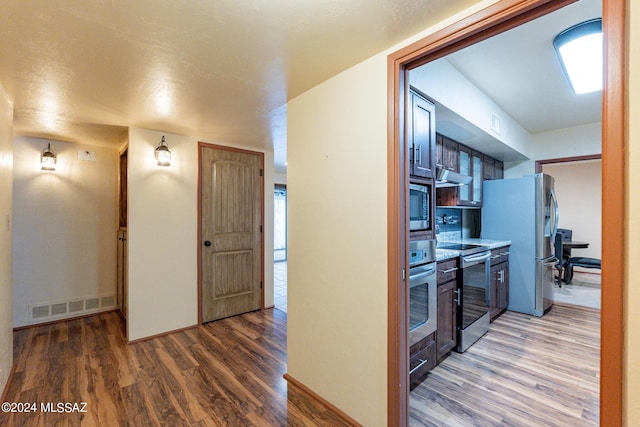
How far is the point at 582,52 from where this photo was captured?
2098 millimetres

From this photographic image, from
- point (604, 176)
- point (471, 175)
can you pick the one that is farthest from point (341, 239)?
point (471, 175)

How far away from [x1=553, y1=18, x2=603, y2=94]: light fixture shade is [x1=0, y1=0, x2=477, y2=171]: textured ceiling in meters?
1.31

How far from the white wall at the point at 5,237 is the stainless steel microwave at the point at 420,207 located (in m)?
2.84

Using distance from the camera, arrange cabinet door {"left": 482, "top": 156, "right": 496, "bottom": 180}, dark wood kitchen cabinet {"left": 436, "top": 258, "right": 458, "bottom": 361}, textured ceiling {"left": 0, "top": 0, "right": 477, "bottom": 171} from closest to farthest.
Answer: textured ceiling {"left": 0, "top": 0, "right": 477, "bottom": 171} → dark wood kitchen cabinet {"left": 436, "top": 258, "right": 458, "bottom": 361} → cabinet door {"left": 482, "top": 156, "right": 496, "bottom": 180}

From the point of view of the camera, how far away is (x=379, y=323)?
1.62 meters

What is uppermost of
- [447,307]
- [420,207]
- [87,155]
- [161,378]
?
[87,155]

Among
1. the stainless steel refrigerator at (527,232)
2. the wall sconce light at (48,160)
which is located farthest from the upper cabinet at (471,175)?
the wall sconce light at (48,160)

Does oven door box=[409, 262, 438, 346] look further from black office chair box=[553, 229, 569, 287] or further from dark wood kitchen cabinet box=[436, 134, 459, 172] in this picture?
black office chair box=[553, 229, 569, 287]

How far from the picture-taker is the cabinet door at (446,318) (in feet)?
7.86

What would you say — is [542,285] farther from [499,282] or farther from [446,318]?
[446,318]

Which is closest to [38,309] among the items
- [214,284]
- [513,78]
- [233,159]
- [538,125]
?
[214,284]

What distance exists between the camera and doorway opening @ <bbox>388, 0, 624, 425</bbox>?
2.98ft

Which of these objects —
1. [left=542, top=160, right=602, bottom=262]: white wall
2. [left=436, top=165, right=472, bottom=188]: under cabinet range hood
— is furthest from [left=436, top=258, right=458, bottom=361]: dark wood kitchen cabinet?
[left=542, top=160, right=602, bottom=262]: white wall

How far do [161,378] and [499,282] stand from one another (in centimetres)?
366
